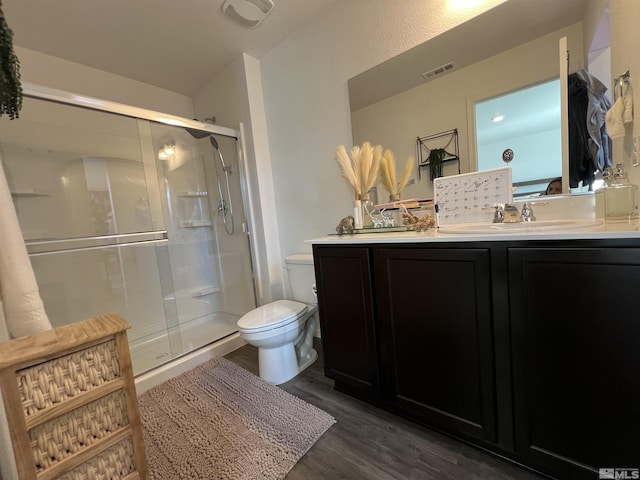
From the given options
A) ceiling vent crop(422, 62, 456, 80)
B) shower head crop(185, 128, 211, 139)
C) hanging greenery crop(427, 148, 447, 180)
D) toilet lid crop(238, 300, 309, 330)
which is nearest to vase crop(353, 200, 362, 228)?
hanging greenery crop(427, 148, 447, 180)

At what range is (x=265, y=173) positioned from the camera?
7.48ft

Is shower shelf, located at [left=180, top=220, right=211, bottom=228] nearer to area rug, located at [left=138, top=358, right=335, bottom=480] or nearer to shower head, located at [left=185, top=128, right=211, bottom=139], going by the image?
shower head, located at [left=185, top=128, right=211, bottom=139]

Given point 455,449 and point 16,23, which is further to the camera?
point 16,23

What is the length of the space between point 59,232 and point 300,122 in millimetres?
1935

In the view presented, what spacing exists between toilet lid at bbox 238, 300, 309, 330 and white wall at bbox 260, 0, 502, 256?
1.85 ft

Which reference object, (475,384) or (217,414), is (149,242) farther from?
(475,384)

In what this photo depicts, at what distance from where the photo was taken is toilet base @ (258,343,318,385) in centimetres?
162

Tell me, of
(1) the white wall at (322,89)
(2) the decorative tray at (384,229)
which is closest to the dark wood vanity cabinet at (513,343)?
(2) the decorative tray at (384,229)

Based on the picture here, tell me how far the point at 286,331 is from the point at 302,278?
1.54 ft

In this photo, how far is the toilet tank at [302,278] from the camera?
1907mm

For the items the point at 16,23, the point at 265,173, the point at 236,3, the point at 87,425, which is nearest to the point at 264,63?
the point at 236,3

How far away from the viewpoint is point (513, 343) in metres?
0.88

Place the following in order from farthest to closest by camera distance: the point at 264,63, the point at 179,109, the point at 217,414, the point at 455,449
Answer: the point at 179,109, the point at 264,63, the point at 217,414, the point at 455,449

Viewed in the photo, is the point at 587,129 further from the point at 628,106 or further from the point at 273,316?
the point at 273,316
